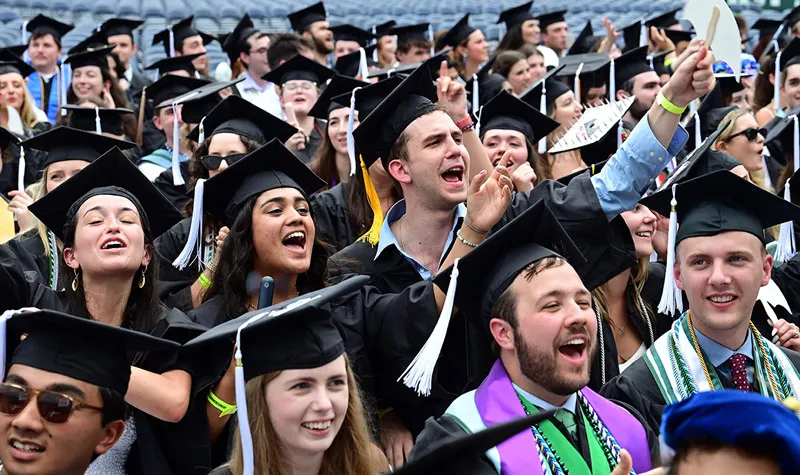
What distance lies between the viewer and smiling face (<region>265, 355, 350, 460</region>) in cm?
311

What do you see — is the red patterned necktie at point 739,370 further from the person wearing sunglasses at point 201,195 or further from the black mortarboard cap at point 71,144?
the black mortarboard cap at point 71,144

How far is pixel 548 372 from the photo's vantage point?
319cm

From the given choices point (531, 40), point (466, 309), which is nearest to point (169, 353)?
point (466, 309)

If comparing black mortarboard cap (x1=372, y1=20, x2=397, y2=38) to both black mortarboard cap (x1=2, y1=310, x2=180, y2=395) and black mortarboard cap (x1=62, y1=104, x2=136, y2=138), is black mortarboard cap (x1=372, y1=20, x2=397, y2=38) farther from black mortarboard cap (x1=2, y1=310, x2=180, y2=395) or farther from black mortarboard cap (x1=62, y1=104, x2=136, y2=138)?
black mortarboard cap (x1=2, y1=310, x2=180, y2=395)

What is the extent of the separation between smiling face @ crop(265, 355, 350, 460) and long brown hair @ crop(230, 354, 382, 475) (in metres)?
0.02

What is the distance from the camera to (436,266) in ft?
14.4

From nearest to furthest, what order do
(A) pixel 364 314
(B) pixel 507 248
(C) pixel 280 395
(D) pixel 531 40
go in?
(C) pixel 280 395, (B) pixel 507 248, (A) pixel 364 314, (D) pixel 531 40

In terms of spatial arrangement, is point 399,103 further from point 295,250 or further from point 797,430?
point 797,430

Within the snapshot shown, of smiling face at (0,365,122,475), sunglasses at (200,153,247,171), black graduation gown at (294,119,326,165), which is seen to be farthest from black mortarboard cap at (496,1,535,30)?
smiling face at (0,365,122,475)

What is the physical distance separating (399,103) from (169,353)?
1.45m

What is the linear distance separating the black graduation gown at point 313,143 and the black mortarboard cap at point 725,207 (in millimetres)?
3867

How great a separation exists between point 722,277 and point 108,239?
2163 millimetres

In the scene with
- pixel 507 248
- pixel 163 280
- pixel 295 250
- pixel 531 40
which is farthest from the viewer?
pixel 531 40

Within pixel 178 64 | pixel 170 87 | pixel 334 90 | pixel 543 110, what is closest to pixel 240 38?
pixel 178 64
